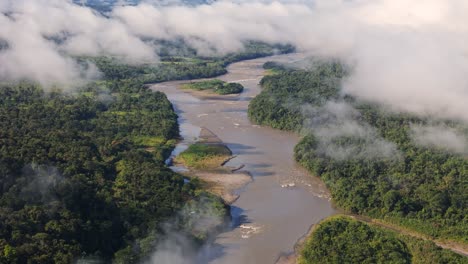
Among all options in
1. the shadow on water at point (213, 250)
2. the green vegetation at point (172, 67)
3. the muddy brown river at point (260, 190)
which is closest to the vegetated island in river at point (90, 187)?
the shadow on water at point (213, 250)

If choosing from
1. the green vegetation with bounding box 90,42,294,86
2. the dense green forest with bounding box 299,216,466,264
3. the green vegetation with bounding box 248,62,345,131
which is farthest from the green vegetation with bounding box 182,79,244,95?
the dense green forest with bounding box 299,216,466,264

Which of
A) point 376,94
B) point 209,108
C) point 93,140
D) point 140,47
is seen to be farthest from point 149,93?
point 140,47

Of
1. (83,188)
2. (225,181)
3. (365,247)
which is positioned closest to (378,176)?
(365,247)

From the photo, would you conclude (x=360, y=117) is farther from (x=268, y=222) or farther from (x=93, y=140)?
(x=93, y=140)

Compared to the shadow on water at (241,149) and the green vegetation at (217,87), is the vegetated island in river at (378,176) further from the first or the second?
the green vegetation at (217,87)

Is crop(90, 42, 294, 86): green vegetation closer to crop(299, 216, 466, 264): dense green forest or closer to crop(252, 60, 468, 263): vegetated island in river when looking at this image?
crop(252, 60, 468, 263): vegetated island in river

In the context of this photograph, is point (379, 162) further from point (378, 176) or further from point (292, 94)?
point (292, 94)
